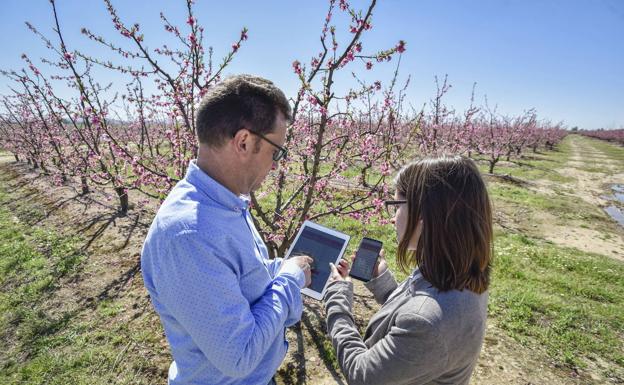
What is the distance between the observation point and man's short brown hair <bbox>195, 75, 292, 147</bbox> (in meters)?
1.33

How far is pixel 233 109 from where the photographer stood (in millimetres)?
1334

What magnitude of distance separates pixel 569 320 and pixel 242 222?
5.72m

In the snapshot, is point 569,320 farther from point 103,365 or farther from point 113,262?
point 113,262

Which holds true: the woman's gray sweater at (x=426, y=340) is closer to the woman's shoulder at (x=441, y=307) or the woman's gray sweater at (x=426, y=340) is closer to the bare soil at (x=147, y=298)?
the woman's shoulder at (x=441, y=307)

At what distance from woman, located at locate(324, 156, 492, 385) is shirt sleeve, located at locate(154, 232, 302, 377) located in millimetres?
561

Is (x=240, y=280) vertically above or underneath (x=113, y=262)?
above

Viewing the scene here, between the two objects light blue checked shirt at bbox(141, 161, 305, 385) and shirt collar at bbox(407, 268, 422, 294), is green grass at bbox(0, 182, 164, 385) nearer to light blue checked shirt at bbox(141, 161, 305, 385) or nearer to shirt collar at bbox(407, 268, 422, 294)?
light blue checked shirt at bbox(141, 161, 305, 385)

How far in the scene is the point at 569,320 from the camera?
4844 mm

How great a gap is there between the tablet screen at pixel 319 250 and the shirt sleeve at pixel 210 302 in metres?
Answer: 0.94

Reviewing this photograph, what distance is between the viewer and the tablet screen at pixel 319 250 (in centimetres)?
Answer: 209

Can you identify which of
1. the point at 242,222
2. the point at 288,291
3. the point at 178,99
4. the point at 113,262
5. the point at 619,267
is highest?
the point at 178,99

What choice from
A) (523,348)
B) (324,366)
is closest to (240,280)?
(324,366)

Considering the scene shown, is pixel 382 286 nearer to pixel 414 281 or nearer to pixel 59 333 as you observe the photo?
pixel 414 281

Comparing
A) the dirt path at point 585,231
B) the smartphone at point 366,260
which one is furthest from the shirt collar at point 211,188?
the dirt path at point 585,231
